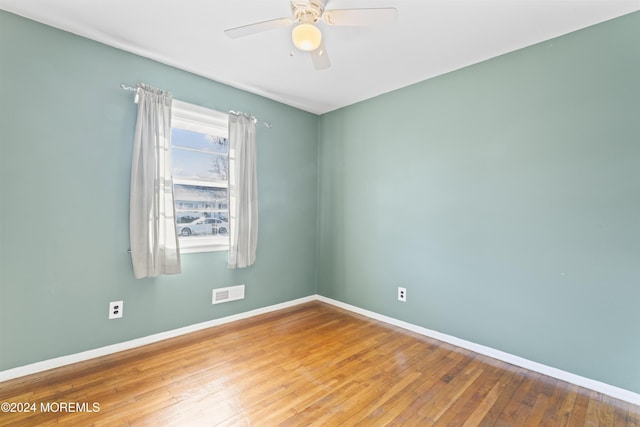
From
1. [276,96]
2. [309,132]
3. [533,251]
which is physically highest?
[276,96]

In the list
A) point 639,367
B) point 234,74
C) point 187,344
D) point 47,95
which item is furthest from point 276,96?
point 639,367

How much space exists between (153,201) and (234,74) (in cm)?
142

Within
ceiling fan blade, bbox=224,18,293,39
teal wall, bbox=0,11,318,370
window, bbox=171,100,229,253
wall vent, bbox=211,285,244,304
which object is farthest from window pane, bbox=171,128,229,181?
ceiling fan blade, bbox=224,18,293,39

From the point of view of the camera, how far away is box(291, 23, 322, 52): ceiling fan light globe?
5.41 ft

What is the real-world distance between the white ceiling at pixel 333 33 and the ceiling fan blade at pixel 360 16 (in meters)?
0.25

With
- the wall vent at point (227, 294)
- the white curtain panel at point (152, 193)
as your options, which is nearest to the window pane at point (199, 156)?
the white curtain panel at point (152, 193)

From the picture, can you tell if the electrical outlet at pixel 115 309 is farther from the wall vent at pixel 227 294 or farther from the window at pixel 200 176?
the wall vent at pixel 227 294

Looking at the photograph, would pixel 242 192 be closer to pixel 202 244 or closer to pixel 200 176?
pixel 200 176

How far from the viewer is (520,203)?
2354mm

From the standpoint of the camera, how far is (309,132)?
388 centimetres

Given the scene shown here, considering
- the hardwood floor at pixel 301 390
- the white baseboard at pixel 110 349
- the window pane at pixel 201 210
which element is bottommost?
the hardwood floor at pixel 301 390

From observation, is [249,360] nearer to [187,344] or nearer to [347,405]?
[187,344]

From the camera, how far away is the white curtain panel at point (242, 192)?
3.04 m

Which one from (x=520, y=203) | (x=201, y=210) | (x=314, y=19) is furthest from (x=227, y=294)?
(x=520, y=203)
